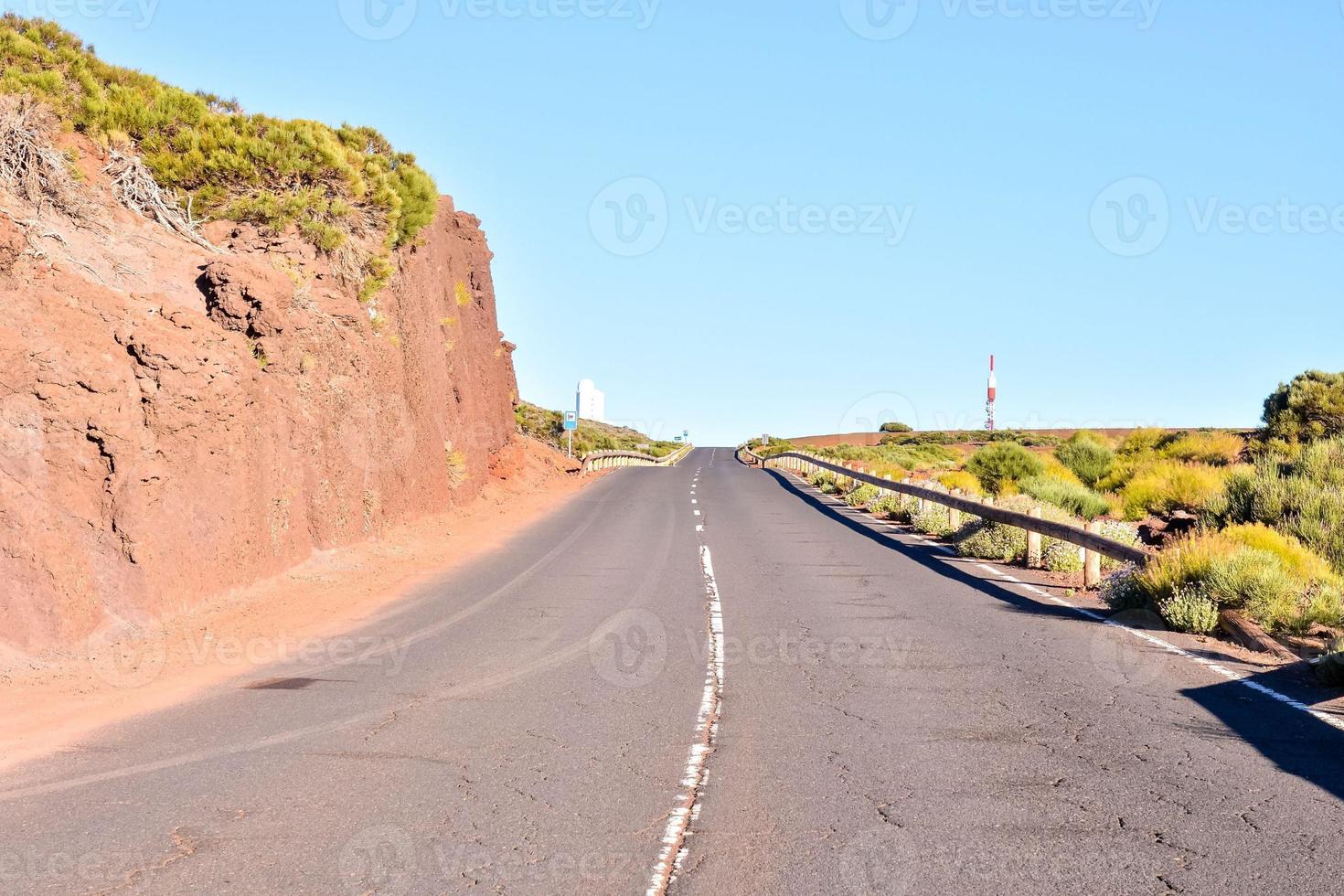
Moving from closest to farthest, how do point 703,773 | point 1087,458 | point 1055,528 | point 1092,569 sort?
point 703,773
point 1092,569
point 1055,528
point 1087,458

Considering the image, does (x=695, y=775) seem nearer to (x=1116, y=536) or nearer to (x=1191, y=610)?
(x=1191, y=610)

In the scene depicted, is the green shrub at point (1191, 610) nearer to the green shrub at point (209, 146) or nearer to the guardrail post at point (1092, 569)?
the guardrail post at point (1092, 569)

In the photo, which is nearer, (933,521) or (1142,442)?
(933,521)

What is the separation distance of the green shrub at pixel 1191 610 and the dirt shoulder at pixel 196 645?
891 cm

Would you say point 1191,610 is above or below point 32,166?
below

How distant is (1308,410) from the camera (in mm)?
32156

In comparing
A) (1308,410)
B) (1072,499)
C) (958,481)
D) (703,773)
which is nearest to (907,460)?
(958,481)

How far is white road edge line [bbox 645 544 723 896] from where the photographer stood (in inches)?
179

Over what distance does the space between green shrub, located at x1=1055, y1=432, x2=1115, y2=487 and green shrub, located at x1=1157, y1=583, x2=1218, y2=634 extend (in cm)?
2342

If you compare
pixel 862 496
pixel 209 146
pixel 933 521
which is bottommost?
pixel 933 521

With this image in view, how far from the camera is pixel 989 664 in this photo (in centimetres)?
885

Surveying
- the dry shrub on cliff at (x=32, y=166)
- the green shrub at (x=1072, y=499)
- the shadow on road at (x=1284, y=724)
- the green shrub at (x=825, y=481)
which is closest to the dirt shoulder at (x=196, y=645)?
the dry shrub on cliff at (x=32, y=166)

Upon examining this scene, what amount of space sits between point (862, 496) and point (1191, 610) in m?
21.4

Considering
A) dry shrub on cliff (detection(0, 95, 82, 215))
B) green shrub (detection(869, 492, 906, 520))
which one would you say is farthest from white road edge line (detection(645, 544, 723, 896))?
green shrub (detection(869, 492, 906, 520))
